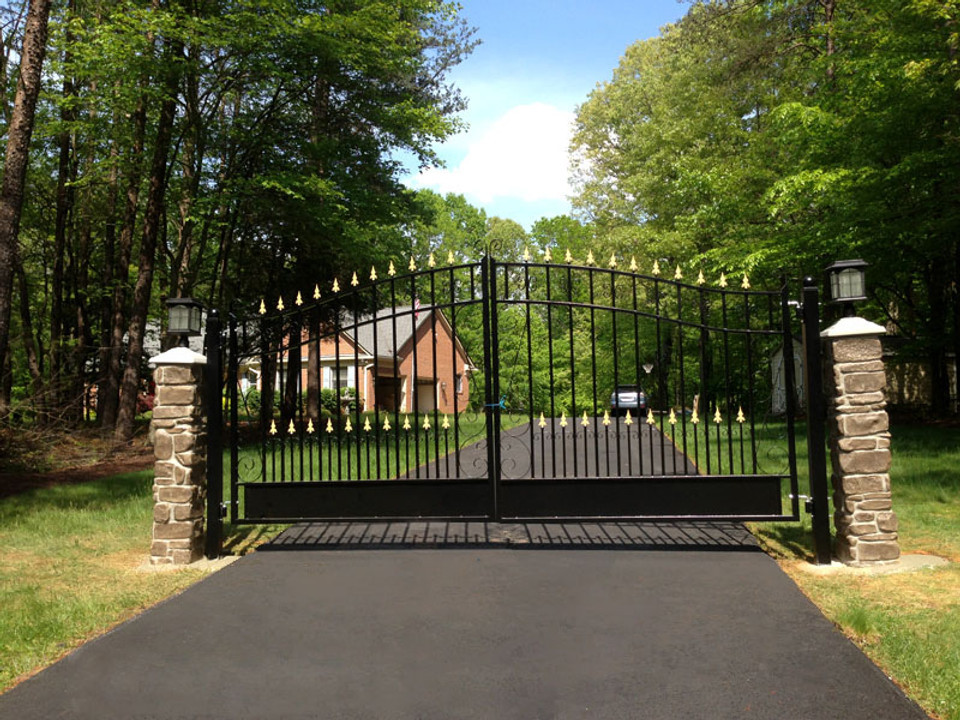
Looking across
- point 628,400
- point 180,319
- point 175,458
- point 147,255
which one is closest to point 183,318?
point 180,319

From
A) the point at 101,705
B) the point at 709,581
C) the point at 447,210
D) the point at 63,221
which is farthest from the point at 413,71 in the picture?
the point at 447,210

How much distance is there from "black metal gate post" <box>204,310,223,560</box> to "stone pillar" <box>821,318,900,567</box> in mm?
4961

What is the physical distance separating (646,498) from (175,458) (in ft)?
12.8

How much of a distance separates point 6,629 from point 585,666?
3.45 metres

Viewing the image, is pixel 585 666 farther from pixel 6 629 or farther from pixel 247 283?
pixel 247 283

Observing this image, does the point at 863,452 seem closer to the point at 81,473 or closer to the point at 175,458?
the point at 175,458

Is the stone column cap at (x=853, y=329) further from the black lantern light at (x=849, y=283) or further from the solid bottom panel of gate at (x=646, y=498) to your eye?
the solid bottom panel of gate at (x=646, y=498)

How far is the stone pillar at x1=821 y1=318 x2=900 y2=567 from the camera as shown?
17.8 ft

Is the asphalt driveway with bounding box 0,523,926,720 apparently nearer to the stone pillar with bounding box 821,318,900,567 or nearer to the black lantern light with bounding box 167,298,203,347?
the stone pillar with bounding box 821,318,900,567

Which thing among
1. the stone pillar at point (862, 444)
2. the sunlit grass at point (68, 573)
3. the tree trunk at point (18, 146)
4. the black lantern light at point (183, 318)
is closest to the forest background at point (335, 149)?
the tree trunk at point (18, 146)

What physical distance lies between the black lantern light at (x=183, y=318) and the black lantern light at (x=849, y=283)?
205 inches

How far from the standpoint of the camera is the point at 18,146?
367 inches

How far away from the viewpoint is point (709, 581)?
5.22 meters

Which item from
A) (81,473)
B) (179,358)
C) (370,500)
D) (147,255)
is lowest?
(81,473)
